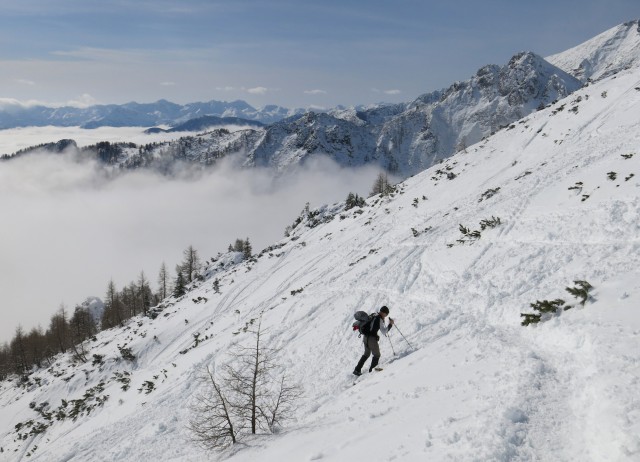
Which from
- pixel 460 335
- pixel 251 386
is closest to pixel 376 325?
pixel 460 335

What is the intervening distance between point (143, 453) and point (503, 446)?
17.7 m

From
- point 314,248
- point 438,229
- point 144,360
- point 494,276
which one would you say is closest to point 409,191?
point 314,248

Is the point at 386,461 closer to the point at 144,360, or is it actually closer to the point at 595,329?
the point at 595,329

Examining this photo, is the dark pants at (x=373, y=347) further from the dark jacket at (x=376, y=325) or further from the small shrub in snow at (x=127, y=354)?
the small shrub in snow at (x=127, y=354)

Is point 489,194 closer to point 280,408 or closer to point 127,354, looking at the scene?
point 280,408

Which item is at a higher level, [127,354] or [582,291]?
[582,291]

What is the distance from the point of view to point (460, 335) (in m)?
15.0

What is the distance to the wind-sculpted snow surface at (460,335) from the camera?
8.86 metres

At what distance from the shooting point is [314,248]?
164ft

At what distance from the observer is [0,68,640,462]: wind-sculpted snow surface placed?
8.86 m

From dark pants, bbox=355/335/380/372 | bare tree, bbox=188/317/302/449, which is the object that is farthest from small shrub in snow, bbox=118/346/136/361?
dark pants, bbox=355/335/380/372

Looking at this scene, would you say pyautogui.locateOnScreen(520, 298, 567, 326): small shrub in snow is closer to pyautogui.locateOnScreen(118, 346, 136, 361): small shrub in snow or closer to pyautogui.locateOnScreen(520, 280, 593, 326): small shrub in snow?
pyautogui.locateOnScreen(520, 280, 593, 326): small shrub in snow

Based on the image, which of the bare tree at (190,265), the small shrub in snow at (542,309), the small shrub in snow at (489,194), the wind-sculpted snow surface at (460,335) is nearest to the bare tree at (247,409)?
the wind-sculpted snow surface at (460,335)

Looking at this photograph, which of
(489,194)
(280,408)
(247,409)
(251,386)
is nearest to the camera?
(251,386)
